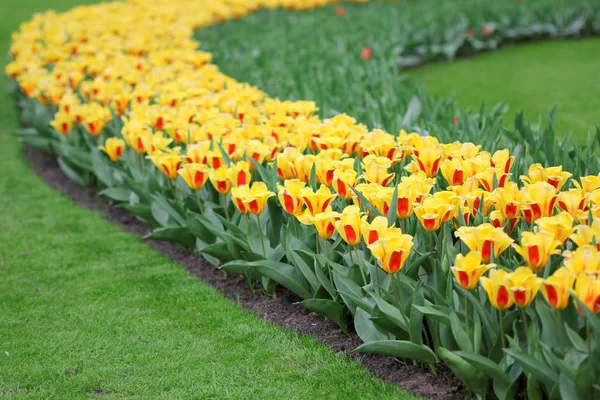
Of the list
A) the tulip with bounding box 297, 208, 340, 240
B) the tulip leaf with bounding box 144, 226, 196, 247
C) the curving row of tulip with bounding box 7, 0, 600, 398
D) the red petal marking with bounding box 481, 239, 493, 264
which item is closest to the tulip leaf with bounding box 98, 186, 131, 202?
the curving row of tulip with bounding box 7, 0, 600, 398

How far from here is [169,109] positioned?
5.23m

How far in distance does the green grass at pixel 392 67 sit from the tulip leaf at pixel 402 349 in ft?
→ 5.49

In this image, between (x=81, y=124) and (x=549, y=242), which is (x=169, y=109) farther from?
(x=549, y=242)

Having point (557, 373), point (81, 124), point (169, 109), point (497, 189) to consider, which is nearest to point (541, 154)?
point (497, 189)

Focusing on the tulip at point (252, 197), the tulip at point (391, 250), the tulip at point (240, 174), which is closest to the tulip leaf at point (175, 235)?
the tulip at point (240, 174)

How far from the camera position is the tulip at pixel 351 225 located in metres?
3.04

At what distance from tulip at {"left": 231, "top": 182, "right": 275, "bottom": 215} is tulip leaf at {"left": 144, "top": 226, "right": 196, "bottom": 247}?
101cm

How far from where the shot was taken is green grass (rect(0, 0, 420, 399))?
10.6ft

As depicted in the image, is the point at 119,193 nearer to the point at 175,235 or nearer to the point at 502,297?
the point at 175,235

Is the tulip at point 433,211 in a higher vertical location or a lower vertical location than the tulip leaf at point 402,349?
higher

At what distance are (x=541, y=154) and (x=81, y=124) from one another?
3.47 m

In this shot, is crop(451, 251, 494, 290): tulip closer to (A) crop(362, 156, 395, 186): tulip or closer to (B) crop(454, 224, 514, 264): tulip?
(B) crop(454, 224, 514, 264): tulip

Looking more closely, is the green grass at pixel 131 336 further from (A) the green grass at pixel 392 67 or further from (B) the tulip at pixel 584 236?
(A) the green grass at pixel 392 67

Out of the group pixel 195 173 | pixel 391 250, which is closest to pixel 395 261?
pixel 391 250
